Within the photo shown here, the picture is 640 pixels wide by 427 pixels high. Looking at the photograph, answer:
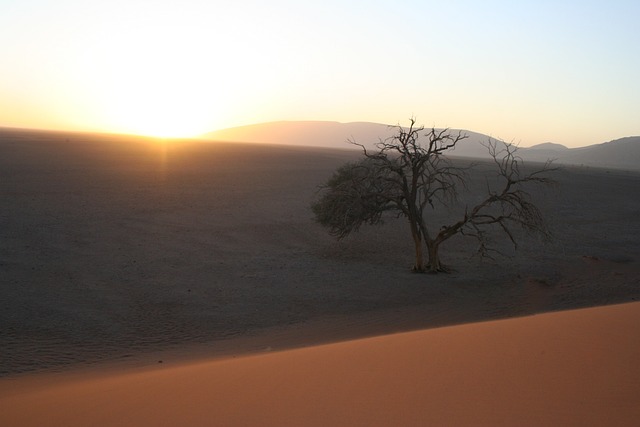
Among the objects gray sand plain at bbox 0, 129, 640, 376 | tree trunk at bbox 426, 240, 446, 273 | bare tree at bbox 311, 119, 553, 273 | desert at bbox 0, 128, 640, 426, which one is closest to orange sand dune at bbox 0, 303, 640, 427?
desert at bbox 0, 128, 640, 426

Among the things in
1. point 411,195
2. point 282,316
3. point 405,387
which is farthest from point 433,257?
point 405,387

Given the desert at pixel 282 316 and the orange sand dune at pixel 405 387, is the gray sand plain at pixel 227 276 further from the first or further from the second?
the orange sand dune at pixel 405 387

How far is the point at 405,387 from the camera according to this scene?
5164 mm

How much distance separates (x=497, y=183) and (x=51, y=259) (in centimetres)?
3930

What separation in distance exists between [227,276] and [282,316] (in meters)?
4.19

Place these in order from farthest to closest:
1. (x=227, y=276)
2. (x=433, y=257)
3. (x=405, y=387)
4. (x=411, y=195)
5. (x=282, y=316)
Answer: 1. (x=411, y=195)
2. (x=433, y=257)
3. (x=227, y=276)
4. (x=282, y=316)
5. (x=405, y=387)

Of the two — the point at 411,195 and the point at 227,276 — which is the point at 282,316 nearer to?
the point at 227,276

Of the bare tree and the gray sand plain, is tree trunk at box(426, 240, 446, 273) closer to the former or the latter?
the bare tree

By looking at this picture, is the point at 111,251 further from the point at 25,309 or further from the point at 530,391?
the point at 530,391

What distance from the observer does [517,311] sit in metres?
14.0

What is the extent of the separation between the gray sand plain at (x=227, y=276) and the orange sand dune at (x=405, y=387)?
4.04m

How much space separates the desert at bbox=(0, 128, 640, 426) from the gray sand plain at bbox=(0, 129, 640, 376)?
0.29 ft

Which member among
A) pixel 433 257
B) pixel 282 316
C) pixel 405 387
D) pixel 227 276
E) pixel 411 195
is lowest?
pixel 282 316

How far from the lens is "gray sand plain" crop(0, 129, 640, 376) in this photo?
12.0m
